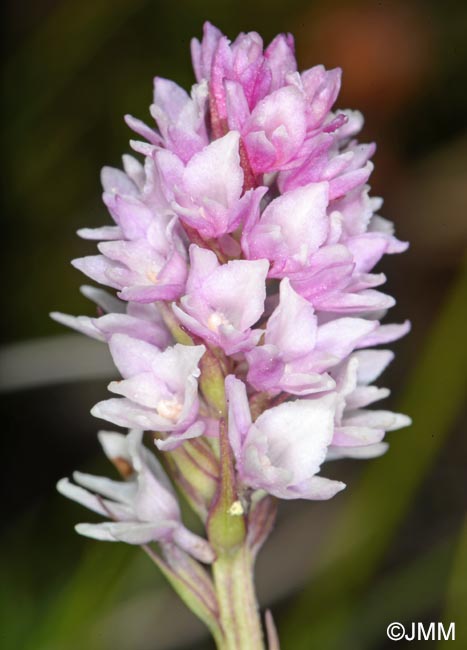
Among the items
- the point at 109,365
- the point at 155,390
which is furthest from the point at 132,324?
the point at 109,365

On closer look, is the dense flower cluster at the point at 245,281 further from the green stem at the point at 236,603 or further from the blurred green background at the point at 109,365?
the blurred green background at the point at 109,365

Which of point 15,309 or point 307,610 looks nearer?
point 307,610

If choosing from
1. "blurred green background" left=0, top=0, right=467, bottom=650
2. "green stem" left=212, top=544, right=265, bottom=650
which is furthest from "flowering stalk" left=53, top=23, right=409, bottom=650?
"blurred green background" left=0, top=0, right=467, bottom=650

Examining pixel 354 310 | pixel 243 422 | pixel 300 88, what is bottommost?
pixel 243 422

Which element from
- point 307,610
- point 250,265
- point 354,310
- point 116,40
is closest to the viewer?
point 250,265

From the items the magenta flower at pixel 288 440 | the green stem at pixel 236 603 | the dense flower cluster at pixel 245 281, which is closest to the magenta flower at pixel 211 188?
the dense flower cluster at pixel 245 281

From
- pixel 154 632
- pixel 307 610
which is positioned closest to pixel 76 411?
pixel 154 632

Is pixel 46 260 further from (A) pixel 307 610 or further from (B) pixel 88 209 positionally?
(A) pixel 307 610
